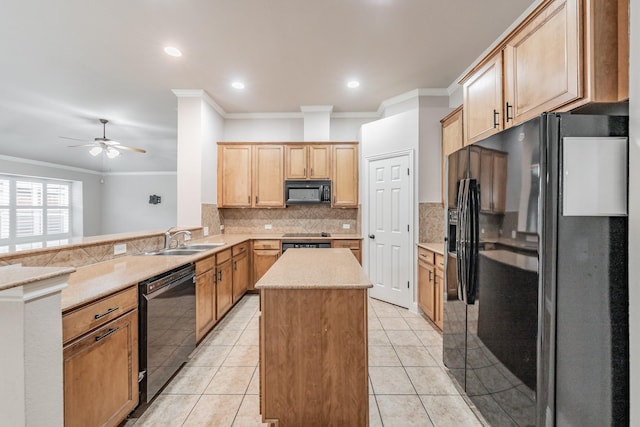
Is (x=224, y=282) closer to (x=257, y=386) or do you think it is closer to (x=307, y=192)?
(x=257, y=386)

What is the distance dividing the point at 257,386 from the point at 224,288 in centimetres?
137

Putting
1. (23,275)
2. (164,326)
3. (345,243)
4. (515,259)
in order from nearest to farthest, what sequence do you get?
(23,275) → (515,259) → (164,326) → (345,243)

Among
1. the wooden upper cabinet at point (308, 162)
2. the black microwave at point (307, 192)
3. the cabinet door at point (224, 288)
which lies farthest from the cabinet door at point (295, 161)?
the cabinet door at point (224, 288)

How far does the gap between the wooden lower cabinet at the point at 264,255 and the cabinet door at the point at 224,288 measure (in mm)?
720

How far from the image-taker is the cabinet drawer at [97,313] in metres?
1.25

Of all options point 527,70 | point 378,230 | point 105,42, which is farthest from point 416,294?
point 105,42

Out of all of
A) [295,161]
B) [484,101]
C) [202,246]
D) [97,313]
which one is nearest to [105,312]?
[97,313]

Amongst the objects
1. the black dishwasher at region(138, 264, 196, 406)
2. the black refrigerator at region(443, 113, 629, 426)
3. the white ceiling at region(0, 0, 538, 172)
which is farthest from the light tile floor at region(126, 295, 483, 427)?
the white ceiling at region(0, 0, 538, 172)

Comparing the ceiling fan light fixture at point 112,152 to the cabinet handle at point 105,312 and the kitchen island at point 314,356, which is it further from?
the kitchen island at point 314,356

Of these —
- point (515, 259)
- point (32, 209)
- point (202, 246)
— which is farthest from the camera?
point (32, 209)

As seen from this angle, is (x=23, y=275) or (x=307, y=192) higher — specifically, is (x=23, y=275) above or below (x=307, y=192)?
below

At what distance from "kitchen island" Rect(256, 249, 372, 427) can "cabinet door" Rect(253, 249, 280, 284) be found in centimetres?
261

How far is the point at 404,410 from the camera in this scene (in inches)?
71.0

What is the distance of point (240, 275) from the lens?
3.75m
